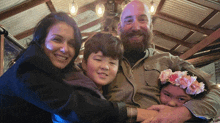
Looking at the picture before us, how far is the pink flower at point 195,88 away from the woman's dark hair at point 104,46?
0.72 m

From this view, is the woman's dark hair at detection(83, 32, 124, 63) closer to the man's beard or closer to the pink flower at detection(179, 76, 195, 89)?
the man's beard

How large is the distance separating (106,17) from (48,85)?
3.37 meters

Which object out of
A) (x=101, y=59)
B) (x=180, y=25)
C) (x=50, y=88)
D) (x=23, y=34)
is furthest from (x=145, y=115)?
(x=23, y=34)

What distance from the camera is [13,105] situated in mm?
1115

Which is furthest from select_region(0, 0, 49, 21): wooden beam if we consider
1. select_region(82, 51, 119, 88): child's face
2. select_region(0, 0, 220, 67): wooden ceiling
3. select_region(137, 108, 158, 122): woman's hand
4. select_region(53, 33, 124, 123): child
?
select_region(137, 108, 158, 122): woman's hand

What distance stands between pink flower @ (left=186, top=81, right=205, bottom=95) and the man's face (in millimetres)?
631

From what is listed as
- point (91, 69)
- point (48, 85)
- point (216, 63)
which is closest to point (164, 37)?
point (216, 63)

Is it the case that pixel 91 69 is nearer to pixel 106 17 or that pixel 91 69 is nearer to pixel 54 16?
pixel 54 16

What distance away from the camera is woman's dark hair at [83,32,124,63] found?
4.73 ft

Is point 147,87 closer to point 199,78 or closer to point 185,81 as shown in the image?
point 185,81

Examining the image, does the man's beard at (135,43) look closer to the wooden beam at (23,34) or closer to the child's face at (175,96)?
the child's face at (175,96)

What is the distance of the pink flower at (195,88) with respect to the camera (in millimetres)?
1452

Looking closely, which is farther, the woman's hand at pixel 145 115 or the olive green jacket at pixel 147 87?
the olive green jacket at pixel 147 87

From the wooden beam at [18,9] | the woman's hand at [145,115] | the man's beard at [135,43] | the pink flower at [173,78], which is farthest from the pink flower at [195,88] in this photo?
the wooden beam at [18,9]
